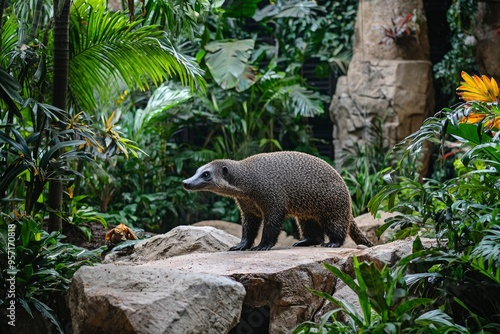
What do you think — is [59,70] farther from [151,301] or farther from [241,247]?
[151,301]

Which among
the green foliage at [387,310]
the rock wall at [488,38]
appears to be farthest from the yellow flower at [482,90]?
the rock wall at [488,38]

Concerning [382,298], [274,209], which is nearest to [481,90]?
[274,209]

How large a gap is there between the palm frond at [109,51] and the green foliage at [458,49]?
550 cm

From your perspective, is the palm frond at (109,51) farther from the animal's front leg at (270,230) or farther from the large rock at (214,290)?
the large rock at (214,290)

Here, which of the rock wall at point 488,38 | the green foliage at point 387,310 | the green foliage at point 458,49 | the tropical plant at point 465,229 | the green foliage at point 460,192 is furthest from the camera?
the green foliage at point 458,49

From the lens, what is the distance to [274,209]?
19.2 ft

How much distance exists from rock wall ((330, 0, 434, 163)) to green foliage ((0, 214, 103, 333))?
6898 millimetres

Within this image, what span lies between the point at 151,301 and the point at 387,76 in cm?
785

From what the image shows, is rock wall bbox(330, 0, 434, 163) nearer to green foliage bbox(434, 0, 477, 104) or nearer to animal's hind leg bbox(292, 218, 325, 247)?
green foliage bbox(434, 0, 477, 104)

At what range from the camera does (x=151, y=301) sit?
4094mm

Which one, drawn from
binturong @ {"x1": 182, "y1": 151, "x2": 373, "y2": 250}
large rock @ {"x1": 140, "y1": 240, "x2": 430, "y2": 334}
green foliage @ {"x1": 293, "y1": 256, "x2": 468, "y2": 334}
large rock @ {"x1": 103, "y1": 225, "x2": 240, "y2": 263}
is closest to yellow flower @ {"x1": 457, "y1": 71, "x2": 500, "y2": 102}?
large rock @ {"x1": 140, "y1": 240, "x2": 430, "y2": 334}

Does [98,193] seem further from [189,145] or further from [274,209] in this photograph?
[274,209]

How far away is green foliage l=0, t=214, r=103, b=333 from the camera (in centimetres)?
484

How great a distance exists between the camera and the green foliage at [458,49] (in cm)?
1047
